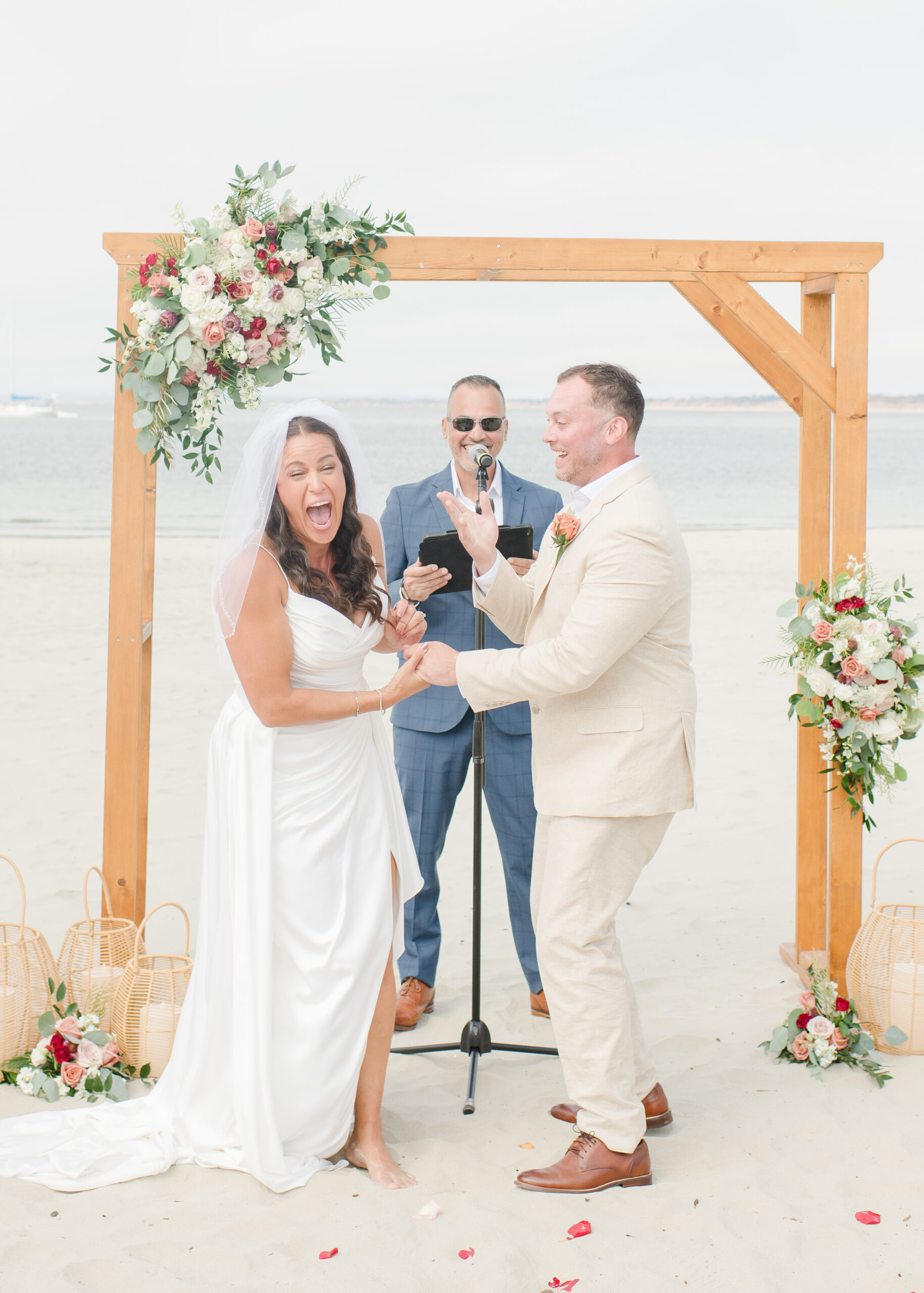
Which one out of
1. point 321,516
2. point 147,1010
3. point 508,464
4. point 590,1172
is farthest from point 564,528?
point 508,464

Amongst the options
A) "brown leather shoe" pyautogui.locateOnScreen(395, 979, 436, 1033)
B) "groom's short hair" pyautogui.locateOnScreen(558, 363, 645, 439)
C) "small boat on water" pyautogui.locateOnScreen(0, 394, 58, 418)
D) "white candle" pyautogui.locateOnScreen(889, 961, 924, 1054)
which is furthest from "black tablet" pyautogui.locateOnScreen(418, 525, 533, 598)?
"small boat on water" pyautogui.locateOnScreen(0, 394, 58, 418)

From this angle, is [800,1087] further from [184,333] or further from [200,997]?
[184,333]

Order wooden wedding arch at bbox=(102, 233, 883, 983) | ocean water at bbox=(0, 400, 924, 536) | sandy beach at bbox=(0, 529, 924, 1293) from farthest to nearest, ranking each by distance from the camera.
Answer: ocean water at bbox=(0, 400, 924, 536), wooden wedding arch at bbox=(102, 233, 883, 983), sandy beach at bbox=(0, 529, 924, 1293)

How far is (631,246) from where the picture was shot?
3.84 meters

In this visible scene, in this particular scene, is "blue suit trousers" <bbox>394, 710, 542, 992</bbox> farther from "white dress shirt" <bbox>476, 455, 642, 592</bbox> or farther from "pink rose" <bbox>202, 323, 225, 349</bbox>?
"pink rose" <bbox>202, 323, 225, 349</bbox>

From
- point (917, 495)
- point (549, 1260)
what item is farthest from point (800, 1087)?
point (917, 495)

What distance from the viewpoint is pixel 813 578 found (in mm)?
4262

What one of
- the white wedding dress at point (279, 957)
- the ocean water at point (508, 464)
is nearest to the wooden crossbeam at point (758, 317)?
the white wedding dress at point (279, 957)

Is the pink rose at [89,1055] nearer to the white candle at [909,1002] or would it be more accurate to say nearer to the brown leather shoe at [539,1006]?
the brown leather shoe at [539,1006]

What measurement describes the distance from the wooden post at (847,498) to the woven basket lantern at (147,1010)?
89.3 inches

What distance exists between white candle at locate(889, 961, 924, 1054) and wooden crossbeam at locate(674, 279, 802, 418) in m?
1.97

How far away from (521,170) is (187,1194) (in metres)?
26.9

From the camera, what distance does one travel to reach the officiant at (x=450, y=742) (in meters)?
4.02

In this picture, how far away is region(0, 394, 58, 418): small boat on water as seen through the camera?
36188mm
